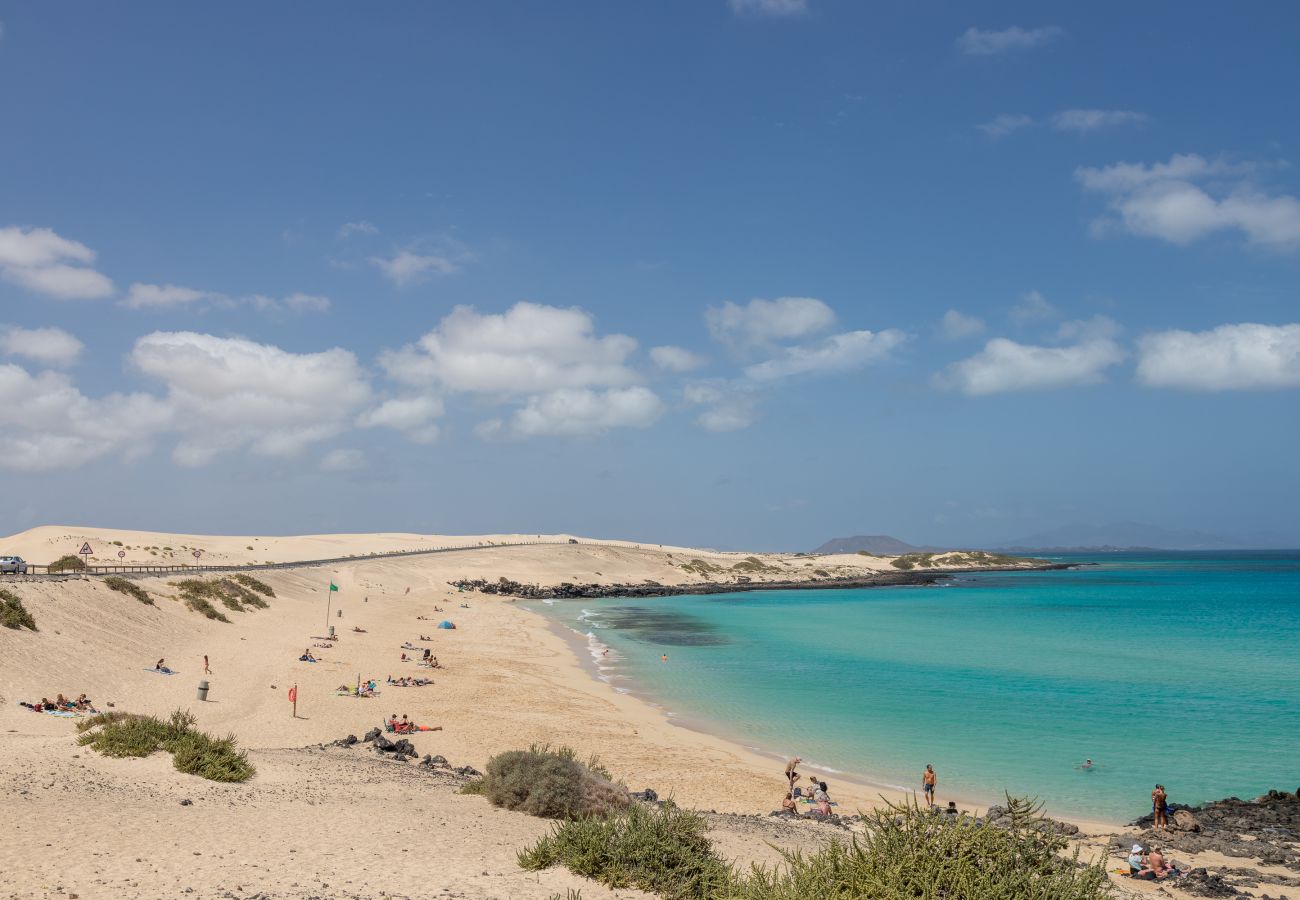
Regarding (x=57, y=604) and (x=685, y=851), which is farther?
(x=57, y=604)

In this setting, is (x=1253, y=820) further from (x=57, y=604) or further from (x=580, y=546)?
(x=580, y=546)

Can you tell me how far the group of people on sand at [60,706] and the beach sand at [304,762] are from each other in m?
0.44

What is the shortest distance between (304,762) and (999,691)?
103 ft

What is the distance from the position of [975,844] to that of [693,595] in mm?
97983

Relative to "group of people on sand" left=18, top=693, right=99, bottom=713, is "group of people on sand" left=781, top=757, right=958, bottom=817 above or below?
below

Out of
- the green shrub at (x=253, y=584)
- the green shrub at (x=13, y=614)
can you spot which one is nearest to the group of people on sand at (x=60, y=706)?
the green shrub at (x=13, y=614)

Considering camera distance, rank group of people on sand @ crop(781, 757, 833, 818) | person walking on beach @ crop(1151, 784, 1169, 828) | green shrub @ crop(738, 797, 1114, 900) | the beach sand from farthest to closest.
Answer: group of people on sand @ crop(781, 757, 833, 818)
person walking on beach @ crop(1151, 784, 1169, 828)
the beach sand
green shrub @ crop(738, 797, 1114, 900)

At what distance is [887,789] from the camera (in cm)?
2275

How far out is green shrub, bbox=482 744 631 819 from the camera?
14.9m

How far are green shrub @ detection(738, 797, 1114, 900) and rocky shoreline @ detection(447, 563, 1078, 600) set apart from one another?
273 ft

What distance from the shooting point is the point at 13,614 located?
28.8 meters

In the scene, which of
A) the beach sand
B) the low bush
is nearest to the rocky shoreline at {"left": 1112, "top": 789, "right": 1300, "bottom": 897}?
the beach sand

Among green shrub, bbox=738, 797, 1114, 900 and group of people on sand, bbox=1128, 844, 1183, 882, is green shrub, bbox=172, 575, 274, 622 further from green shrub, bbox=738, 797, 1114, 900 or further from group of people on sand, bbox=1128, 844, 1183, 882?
green shrub, bbox=738, 797, 1114, 900

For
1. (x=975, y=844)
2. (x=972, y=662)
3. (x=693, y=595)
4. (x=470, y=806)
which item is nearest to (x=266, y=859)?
(x=470, y=806)
